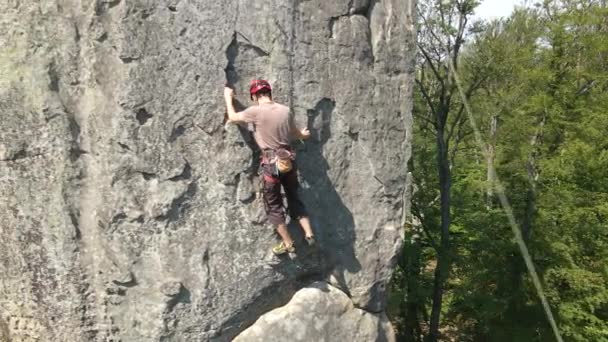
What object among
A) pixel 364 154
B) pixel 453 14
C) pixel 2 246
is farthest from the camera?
pixel 453 14

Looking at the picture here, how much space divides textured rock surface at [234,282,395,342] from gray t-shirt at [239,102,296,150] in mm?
1851

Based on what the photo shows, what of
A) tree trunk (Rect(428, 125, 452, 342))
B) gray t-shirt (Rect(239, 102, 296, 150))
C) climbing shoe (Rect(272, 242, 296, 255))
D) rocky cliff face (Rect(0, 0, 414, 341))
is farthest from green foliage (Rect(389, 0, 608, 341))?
gray t-shirt (Rect(239, 102, 296, 150))

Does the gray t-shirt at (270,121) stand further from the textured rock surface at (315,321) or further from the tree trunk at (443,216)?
the tree trunk at (443,216)

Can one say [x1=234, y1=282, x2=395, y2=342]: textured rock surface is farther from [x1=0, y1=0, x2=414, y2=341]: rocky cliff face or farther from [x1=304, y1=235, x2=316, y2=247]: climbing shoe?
[x1=304, y1=235, x2=316, y2=247]: climbing shoe

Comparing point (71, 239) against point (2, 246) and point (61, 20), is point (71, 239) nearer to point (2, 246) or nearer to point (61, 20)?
point (2, 246)

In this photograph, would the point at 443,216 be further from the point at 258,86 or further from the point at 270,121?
the point at 258,86

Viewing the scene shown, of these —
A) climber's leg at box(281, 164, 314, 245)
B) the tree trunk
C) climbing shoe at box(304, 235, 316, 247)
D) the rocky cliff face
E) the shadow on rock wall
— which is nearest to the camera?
the rocky cliff face

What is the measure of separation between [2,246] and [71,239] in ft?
2.44

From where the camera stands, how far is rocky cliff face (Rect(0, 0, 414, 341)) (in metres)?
4.69

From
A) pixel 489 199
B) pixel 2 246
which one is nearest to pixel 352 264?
pixel 2 246

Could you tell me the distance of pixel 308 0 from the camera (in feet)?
17.1

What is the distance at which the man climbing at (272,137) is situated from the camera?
475 centimetres

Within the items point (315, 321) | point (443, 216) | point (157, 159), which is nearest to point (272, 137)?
point (157, 159)

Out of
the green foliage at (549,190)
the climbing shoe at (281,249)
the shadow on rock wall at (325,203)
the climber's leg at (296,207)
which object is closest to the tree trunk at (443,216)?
the green foliage at (549,190)
